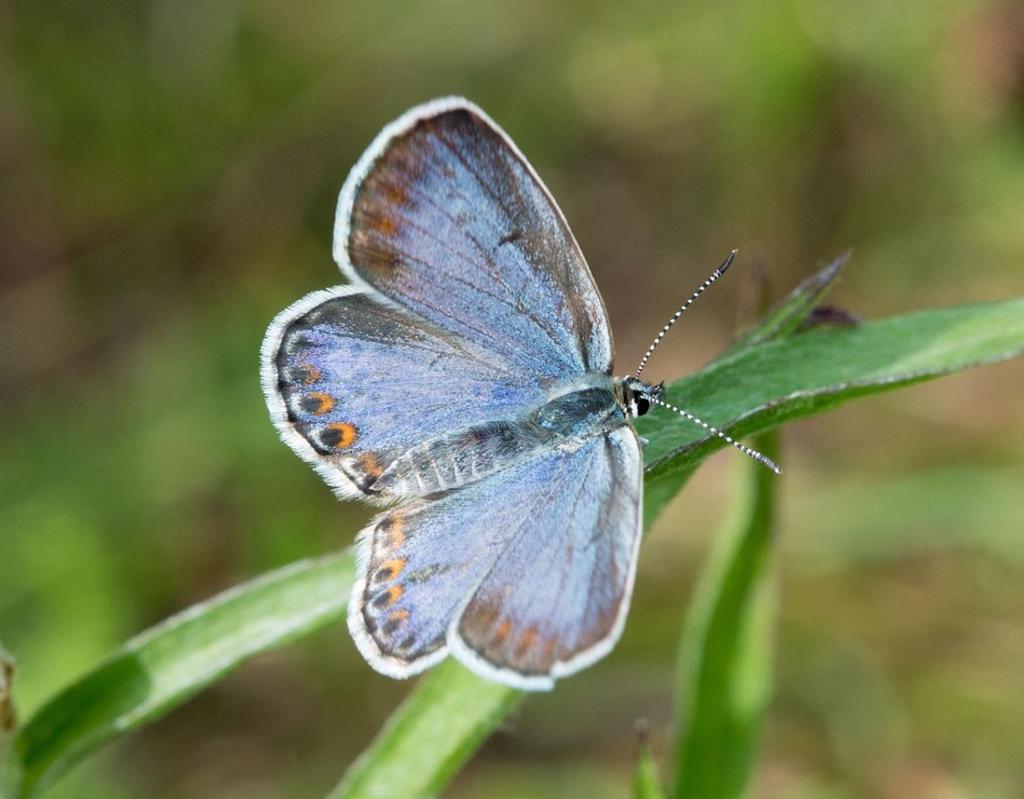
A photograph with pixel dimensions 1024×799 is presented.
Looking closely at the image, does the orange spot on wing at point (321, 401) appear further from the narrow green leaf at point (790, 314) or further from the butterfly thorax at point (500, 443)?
the narrow green leaf at point (790, 314)

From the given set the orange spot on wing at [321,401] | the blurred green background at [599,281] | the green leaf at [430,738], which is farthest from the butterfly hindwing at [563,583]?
the blurred green background at [599,281]

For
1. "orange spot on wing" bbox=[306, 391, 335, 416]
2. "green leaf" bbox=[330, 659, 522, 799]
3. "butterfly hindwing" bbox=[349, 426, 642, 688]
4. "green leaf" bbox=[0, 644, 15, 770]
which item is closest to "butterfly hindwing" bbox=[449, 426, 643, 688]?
"butterfly hindwing" bbox=[349, 426, 642, 688]

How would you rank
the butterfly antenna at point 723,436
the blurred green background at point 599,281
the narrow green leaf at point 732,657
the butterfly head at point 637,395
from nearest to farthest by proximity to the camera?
the butterfly antenna at point 723,436 < the butterfly head at point 637,395 < the narrow green leaf at point 732,657 < the blurred green background at point 599,281

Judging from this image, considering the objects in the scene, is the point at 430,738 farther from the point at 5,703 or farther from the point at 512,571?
the point at 5,703

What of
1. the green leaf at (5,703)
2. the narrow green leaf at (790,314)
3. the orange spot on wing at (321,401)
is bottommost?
the narrow green leaf at (790,314)

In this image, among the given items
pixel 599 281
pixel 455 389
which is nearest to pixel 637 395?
pixel 455 389

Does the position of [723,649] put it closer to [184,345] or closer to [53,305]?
[184,345]
